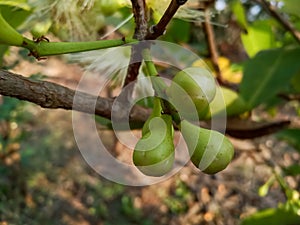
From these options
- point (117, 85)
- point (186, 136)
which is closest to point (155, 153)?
point (186, 136)

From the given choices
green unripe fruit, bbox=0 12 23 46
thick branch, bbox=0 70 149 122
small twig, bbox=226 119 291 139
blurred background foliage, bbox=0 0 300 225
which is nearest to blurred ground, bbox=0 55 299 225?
blurred background foliage, bbox=0 0 300 225

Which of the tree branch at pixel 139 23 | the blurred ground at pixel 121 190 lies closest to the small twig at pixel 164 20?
the tree branch at pixel 139 23

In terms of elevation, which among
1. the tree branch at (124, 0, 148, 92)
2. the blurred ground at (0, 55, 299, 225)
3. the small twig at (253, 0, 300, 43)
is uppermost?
the tree branch at (124, 0, 148, 92)

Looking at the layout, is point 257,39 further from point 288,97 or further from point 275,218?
point 275,218

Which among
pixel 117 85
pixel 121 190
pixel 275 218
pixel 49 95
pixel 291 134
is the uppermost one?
pixel 49 95

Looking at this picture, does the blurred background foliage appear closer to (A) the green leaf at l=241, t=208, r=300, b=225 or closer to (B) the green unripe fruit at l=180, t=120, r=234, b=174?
(A) the green leaf at l=241, t=208, r=300, b=225

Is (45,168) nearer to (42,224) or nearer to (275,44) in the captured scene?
(42,224)
